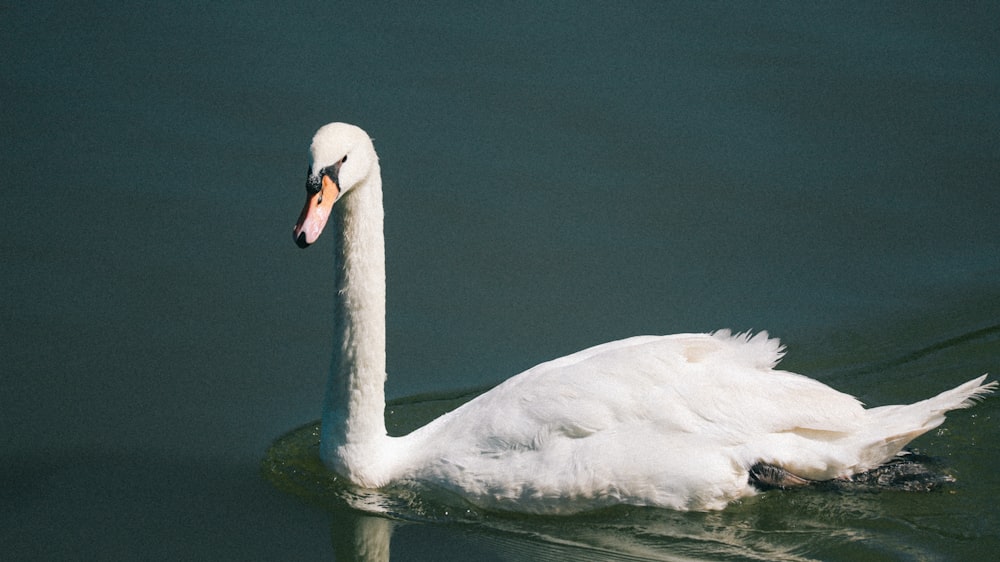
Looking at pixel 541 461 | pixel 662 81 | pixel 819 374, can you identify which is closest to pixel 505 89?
pixel 662 81

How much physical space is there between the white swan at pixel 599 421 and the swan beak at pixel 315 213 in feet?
0.12

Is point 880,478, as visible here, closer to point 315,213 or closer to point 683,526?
point 683,526

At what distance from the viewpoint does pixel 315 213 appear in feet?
22.1

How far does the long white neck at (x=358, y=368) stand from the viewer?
7504 mm

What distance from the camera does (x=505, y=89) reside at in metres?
12.0

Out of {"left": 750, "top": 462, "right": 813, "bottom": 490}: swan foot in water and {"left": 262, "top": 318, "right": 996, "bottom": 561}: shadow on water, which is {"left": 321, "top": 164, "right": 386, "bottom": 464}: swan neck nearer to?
{"left": 262, "top": 318, "right": 996, "bottom": 561}: shadow on water

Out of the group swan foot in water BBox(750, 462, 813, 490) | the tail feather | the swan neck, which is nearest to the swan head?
the swan neck

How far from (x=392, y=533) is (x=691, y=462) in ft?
→ 5.61

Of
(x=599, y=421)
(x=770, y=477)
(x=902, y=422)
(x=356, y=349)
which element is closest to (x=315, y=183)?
(x=356, y=349)

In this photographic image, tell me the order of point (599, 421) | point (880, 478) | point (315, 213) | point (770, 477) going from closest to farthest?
point (315, 213) → point (599, 421) → point (770, 477) → point (880, 478)

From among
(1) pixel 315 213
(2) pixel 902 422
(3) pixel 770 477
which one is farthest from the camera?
(2) pixel 902 422

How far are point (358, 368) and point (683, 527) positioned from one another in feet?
6.76

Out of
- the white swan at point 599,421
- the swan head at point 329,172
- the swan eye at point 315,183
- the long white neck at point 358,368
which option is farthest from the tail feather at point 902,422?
the swan eye at point 315,183

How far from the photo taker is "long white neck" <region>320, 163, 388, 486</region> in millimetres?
7504
